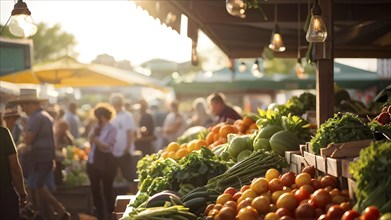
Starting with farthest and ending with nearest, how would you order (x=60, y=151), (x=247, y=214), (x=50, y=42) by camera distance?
(x=50, y=42) < (x=60, y=151) < (x=247, y=214)

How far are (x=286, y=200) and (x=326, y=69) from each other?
2.20m

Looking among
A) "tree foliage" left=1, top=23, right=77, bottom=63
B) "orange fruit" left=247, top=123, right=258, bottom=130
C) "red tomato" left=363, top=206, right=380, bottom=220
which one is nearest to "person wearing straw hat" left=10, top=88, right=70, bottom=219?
"orange fruit" left=247, top=123, right=258, bottom=130

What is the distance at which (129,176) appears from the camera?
13.4 m

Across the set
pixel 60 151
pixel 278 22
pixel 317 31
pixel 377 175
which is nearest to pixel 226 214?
pixel 377 175

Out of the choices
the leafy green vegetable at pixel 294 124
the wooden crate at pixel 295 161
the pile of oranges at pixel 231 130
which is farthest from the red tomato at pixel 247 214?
the pile of oranges at pixel 231 130

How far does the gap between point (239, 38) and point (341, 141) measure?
26.7 ft

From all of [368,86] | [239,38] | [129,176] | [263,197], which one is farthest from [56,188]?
[368,86]

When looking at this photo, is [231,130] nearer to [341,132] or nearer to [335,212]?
[341,132]

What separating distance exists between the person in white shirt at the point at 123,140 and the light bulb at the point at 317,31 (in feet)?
25.6

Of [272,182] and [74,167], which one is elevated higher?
[272,182]

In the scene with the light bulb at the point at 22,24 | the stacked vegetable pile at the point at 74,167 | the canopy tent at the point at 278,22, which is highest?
the canopy tent at the point at 278,22

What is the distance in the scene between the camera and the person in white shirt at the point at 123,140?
13445 mm

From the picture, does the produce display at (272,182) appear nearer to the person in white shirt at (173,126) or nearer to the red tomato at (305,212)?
the red tomato at (305,212)

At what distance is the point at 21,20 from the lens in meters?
7.03
